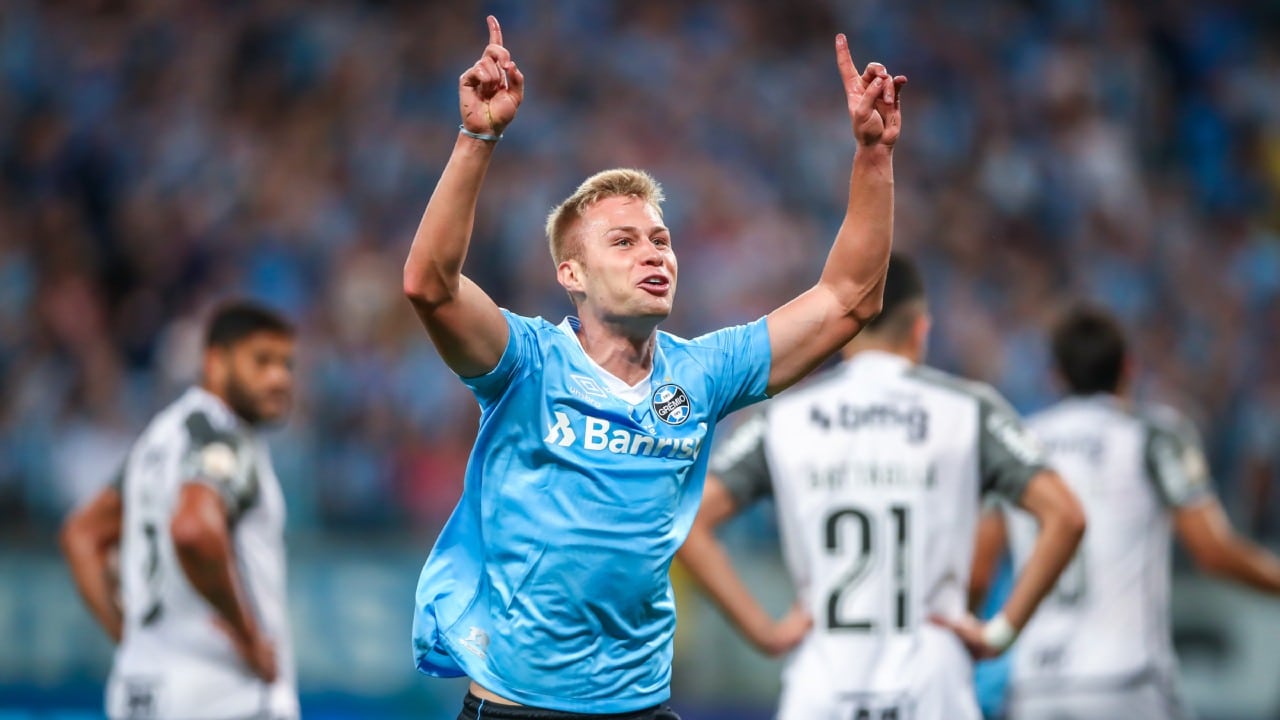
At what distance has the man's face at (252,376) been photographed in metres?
7.09

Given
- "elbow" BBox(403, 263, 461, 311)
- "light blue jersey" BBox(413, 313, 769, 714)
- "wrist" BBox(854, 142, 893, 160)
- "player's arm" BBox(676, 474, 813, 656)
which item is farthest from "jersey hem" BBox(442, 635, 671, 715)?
"player's arm" BBox(676, 474, 813, 656)

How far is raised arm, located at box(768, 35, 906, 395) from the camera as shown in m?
4.83

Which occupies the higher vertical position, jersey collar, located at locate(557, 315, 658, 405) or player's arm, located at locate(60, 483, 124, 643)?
jersey collar, located at locate(557, 315, 658, 405)

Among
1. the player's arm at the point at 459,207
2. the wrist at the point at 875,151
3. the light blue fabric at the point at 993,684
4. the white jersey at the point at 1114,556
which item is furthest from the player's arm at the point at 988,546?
the player's arm at the point at 459,207

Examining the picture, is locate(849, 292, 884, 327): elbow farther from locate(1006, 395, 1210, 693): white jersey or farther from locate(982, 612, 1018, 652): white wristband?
locate(1006, 395, 1210, 693): white jersey

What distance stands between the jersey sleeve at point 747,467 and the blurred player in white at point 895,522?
7cm

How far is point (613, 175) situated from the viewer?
492 centimetres

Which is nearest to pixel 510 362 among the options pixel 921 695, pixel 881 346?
pixel 881 346

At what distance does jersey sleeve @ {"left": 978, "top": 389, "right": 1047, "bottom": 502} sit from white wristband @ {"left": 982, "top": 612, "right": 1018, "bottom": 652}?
474 mm

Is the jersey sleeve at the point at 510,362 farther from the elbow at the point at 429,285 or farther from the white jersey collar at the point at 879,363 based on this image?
the white jersey collar at the point at 879,363

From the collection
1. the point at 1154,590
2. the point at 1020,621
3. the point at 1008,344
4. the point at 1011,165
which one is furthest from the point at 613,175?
the point at 1011,165

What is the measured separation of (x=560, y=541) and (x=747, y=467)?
2.28 meters

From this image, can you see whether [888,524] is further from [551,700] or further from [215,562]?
[215,562]

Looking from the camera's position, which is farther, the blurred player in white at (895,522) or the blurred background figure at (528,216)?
the blurred background figure at (528,216)
